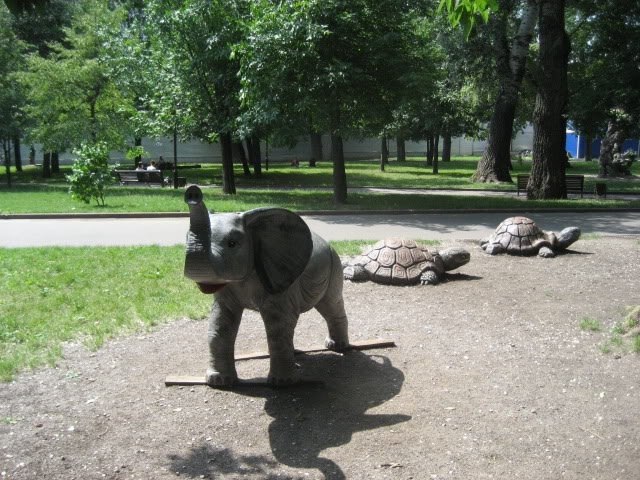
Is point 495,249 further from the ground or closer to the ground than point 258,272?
closer to the ground

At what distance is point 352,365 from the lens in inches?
247

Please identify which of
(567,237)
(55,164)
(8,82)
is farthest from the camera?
(55,164)

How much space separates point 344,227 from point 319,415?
11.1 metres

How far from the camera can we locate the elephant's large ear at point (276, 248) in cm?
519

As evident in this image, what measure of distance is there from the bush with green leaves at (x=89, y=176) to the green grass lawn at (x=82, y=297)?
7204 millimetres

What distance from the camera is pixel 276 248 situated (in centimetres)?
521

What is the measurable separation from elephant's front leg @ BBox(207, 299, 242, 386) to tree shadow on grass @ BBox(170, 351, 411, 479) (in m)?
0.20

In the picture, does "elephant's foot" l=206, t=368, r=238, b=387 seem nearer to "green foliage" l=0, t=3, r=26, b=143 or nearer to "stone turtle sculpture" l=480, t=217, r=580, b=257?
"stone turtle sculpture" l=480, t=217, r=580, b=257

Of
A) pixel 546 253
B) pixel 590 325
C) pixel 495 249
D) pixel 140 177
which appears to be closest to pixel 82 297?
pixel 590 325

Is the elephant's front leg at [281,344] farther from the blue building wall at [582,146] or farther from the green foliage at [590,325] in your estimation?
the blue building wall at [582,146]

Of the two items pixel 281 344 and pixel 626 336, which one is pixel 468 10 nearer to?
pixel 281 344

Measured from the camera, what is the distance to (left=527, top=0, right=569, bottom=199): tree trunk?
20.5 metres

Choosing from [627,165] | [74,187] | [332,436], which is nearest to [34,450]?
[332,436]

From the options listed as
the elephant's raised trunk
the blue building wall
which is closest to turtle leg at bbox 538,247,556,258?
the elephant's raised trunk
